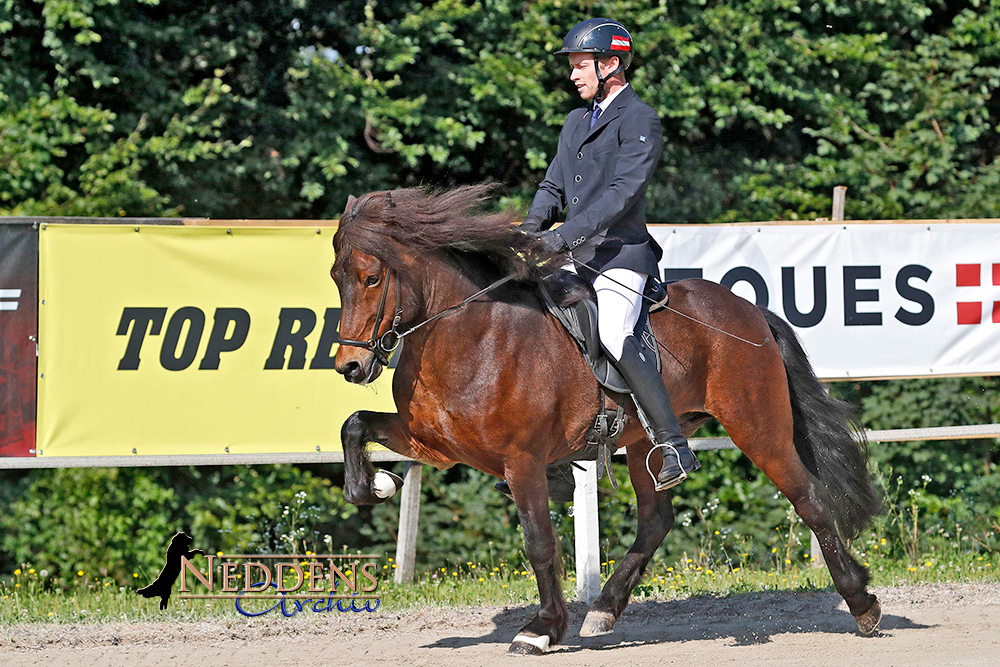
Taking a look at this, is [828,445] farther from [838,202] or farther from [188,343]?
[188,343]

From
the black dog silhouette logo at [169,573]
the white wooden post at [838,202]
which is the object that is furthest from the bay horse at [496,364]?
the white wooden post at [838,202]

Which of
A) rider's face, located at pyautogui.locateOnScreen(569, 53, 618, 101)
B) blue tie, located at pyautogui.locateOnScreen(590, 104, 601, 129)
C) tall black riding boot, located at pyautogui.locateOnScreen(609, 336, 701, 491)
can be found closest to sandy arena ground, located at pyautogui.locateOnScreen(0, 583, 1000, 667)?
tall black riding boot, located at pyautogui.locateOnScreen(609, 336, 701, 491)

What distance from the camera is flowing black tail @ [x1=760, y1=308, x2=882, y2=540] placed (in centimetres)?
656

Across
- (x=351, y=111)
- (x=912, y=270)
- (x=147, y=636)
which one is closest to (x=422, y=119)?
(x=351, y=111)

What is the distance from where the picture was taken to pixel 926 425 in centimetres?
882

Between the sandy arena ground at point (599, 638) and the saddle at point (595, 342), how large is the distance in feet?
3.65

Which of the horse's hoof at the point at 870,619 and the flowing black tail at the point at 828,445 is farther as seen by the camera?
the flowing black tail at the point at 828,445

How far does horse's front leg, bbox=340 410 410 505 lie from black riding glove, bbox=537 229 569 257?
3.62ft

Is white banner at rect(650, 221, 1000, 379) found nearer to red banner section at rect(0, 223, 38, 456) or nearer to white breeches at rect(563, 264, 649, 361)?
white breeches at rect(563, 264, 649, 361)

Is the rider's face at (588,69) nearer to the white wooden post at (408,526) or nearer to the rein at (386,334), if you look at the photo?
the rein at (386,334)

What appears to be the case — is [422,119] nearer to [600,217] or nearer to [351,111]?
[351,111]

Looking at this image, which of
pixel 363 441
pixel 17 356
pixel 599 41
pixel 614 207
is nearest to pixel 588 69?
pixel 599 41

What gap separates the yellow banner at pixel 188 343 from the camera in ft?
22.9

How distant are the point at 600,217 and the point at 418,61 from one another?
4.05 m
